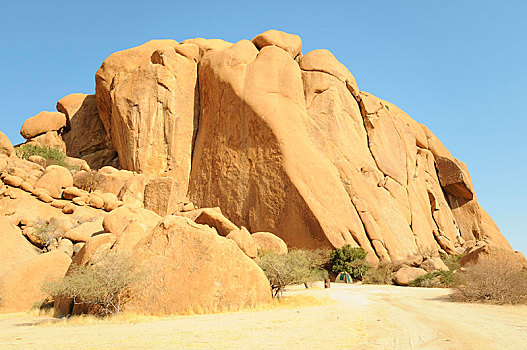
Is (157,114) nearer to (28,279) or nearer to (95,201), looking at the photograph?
(95,201)

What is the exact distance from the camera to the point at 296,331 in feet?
27.6

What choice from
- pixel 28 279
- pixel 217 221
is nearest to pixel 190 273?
pixel 28 279

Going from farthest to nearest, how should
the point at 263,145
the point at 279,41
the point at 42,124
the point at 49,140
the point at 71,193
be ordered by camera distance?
the point at 42,124 → the point at 49,140 → the point at 279,41 → the point at 263,145 → the point at 71,193

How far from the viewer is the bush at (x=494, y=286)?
13.4m

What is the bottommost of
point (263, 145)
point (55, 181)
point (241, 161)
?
point (55, 181)

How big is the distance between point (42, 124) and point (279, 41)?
25893 millimetres

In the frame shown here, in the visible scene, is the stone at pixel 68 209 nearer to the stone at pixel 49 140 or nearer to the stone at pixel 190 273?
the stone at pixel 190 273

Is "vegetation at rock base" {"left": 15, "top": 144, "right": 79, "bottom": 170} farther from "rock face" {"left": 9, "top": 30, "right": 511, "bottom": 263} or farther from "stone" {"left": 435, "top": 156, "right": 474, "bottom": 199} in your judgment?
"stone" {"left": 435, "top": 156, "right": 474, "bottom": 199}

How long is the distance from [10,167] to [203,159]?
Answer: 1408 centimetres

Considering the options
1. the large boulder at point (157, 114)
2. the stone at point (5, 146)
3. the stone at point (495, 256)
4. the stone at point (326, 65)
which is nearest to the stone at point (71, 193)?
the stone at point (5, 146)

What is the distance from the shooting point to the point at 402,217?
116 ft

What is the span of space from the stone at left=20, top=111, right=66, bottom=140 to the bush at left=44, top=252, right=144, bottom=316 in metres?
37.1

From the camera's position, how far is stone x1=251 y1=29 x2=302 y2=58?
130ft

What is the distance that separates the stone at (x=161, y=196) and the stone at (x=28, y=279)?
54.7ft
